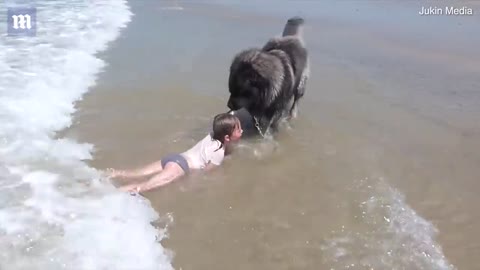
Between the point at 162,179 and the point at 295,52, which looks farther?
the point at 295,52

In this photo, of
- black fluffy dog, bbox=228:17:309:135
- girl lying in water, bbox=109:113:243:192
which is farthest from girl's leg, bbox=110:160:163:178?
black fluffy dog, bbox=228:17:309:135

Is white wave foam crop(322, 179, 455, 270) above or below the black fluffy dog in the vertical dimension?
below

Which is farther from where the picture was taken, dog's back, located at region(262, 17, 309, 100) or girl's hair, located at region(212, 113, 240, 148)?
dog's back, located at region(262, 17, 309, 100)

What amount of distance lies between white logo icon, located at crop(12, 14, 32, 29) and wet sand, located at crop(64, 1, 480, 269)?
6.83ft

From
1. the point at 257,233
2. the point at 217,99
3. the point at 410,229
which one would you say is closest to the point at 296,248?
the point at 257,233

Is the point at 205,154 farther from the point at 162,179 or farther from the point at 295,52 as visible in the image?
the point at 295,52

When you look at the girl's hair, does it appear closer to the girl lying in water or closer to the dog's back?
the girl lying in water

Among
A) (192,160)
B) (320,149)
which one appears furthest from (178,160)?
(320,149)

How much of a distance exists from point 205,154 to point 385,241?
1879 mm

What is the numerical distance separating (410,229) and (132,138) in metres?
2.88

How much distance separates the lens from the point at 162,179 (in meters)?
4.55

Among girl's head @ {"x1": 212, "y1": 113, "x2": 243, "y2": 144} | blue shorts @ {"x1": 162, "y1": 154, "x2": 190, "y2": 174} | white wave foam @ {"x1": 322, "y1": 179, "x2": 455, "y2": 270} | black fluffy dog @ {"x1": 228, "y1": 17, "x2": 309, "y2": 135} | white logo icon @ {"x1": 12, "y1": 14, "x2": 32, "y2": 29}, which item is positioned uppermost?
white logo icon @ {"x1": 12, "y1": 14, "x2": 32, "y2": 29}

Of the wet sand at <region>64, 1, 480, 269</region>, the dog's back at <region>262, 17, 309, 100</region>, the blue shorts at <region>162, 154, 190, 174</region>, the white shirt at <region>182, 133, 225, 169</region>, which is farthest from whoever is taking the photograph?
the dog's back at <region>262, 17, 309, 100</region>

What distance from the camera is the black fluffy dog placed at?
17.3 feet
